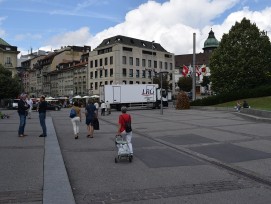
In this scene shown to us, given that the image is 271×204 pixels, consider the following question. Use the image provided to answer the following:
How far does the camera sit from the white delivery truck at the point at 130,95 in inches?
1795

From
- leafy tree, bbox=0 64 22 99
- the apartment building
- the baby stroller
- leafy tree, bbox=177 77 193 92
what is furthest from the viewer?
the apartment building

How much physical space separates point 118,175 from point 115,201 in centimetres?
202

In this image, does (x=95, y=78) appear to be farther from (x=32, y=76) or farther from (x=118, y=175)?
(x=118, y=175)

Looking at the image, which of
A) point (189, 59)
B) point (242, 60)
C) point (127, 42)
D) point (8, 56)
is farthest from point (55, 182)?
point (189, 59)

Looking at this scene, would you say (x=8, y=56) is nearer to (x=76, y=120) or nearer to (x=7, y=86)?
(x=7, y=86)

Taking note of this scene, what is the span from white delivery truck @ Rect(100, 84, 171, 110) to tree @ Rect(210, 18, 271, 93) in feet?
28.9

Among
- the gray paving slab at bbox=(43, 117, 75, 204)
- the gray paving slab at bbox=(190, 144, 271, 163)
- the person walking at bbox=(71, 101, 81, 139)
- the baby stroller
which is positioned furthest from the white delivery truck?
the baby stroller

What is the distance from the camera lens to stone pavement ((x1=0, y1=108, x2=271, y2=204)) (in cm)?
659

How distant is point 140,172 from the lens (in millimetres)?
8680

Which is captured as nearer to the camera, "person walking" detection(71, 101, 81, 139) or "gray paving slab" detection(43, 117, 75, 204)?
"gray paving slab" detection(43, 117, 75, 204)

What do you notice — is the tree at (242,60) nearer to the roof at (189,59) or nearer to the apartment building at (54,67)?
the apartment building at (54,67)

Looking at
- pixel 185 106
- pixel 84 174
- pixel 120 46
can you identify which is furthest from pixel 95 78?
pixel 84 174

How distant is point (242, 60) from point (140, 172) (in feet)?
139

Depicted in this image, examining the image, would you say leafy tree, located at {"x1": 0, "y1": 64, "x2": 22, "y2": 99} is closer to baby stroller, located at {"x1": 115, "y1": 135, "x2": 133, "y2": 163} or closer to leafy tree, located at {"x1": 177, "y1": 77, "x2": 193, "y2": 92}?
leafy tree, located at {"x1": 177, "y1": 77, "x2": 193, "y2": 92}
